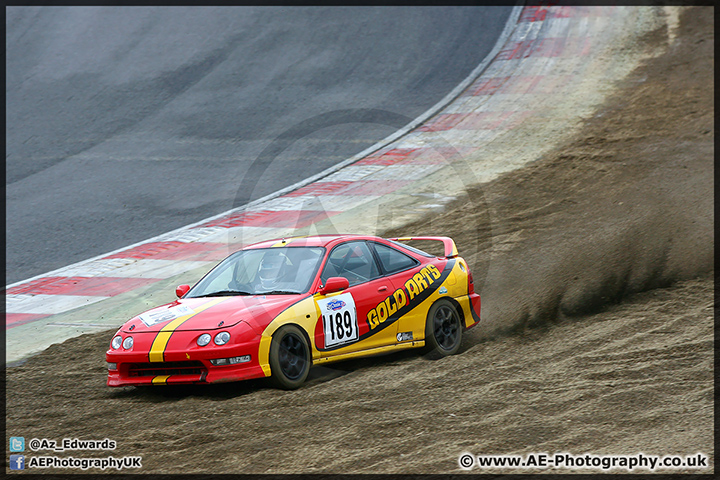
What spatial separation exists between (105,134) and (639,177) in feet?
34.2

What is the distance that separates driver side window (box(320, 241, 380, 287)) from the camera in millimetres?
7121

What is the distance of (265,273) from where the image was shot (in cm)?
711

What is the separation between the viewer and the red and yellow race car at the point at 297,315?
6.12 meters

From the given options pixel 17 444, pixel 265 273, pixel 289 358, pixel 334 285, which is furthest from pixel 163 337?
pixel 334 285

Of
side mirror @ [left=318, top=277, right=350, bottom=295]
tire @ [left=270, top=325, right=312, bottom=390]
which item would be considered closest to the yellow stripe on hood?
tire @ [left=270, top=325, right=312, bottom=390]

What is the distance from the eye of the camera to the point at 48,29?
20922mm

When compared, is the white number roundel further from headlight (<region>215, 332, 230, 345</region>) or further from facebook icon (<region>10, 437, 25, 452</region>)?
facebook icon (<region>10, 437, 25, 452</region>)

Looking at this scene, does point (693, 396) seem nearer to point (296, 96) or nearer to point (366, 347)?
point (366, 347)

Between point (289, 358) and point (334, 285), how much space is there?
0.78 metres

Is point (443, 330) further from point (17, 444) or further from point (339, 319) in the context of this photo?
point (17, 444)

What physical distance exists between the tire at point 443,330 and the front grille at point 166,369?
237 centimetres

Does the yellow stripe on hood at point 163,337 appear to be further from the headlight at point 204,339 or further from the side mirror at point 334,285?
the side mirror at point 334,285

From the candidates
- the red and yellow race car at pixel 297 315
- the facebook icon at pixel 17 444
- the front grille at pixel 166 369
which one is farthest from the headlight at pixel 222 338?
the facebook icon at pixel 17 444

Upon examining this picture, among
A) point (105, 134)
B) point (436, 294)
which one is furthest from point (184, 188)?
point (436, 294)
